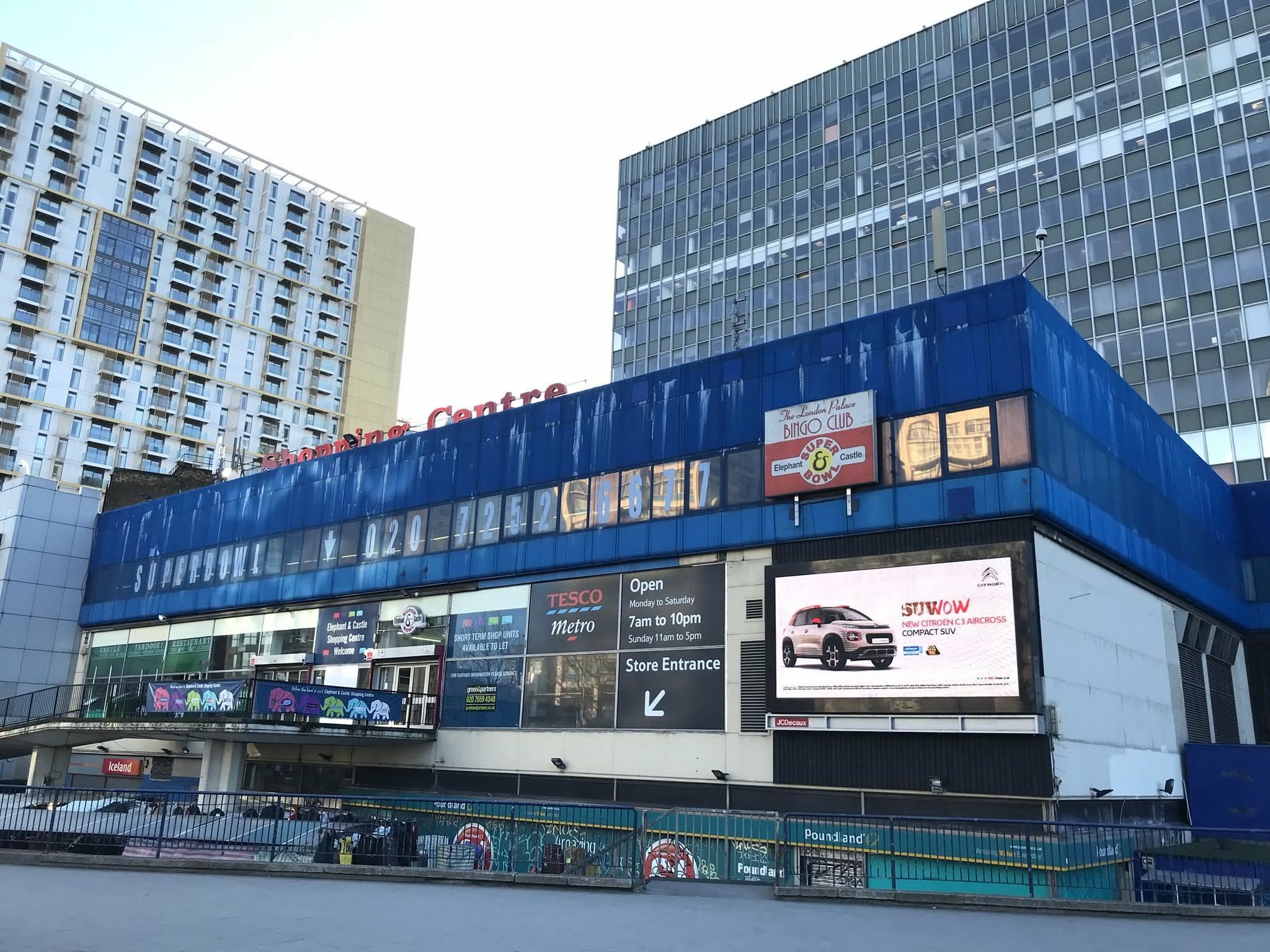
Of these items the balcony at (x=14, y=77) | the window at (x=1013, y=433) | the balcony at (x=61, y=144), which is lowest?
the window at (x=1013, y=433)

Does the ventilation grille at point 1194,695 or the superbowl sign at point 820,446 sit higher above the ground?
the superbowl sign at point 820,446

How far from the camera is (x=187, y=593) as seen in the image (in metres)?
53.5

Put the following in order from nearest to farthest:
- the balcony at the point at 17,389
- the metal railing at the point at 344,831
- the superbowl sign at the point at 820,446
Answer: the metal railing at the point at 344,831 → the superbowl sign at the point at 820,446 → the balcony at the point at 17,389

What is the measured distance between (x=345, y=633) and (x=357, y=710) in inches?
296

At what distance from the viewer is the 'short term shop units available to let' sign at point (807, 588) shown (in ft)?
88.2

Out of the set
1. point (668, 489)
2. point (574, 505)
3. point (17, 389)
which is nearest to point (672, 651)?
point (668, 489)

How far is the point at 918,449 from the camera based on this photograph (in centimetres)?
2905

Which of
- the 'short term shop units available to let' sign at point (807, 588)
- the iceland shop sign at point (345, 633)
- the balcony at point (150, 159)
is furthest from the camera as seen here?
the balcony at point (150, 159)

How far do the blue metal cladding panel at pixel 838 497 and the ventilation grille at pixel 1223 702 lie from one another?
2554 mm

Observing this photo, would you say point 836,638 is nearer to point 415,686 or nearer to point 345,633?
point 415,686

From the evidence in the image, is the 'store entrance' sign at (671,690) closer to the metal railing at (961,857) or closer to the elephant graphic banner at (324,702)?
the elephant graphic banner at (324,702)

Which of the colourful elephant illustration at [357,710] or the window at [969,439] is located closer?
the window at [969,439]

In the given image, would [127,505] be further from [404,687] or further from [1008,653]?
[1008,653]

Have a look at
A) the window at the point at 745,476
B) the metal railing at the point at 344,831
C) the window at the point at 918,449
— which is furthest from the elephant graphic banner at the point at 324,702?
the window at the point at 918,449
